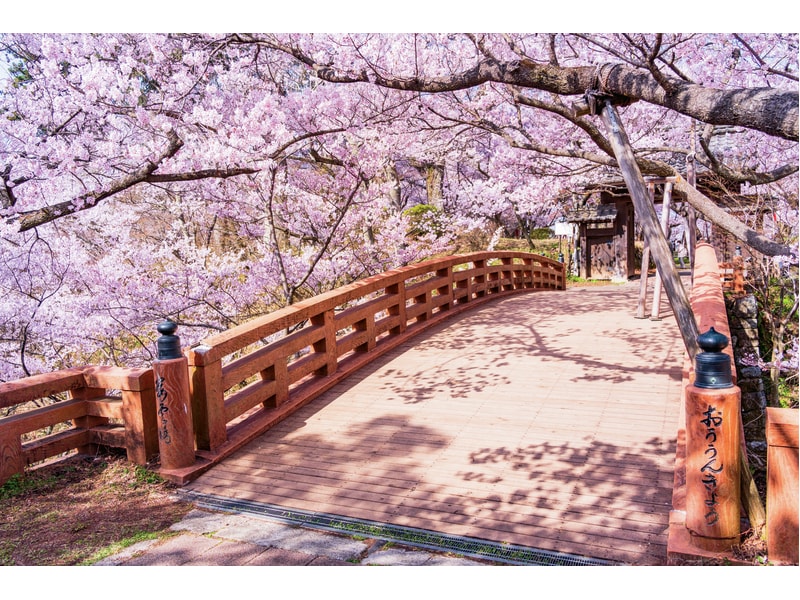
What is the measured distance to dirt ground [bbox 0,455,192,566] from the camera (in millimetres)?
3424

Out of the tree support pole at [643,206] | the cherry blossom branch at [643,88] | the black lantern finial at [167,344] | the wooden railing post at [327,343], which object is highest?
the cherry blossom branch at [643,88]

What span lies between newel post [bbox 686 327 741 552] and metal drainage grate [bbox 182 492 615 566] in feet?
1.72

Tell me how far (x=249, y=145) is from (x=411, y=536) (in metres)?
5.12

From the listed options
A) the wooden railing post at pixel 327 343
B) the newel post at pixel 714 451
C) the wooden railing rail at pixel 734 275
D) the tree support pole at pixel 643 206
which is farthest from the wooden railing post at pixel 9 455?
the wooden railing rail at pixel 734 275

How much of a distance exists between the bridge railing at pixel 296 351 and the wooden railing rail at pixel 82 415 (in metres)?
0.35

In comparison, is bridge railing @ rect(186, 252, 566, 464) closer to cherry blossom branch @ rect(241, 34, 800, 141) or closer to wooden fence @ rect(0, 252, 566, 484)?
wooden fence @ rect(0, 252, 566, 484)

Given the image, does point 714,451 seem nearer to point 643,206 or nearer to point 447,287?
point 643,206

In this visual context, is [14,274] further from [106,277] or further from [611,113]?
[611,113]

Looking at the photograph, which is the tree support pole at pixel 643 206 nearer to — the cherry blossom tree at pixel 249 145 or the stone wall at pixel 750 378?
the cherry blossom tree at pixel 249 145

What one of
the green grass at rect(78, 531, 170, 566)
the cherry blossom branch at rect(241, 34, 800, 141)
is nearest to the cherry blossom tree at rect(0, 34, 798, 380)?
the cherry blossom branch at rect(241, 34, 800, 141)

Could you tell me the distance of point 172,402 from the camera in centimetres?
425

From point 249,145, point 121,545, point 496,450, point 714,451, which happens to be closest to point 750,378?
point 496,450

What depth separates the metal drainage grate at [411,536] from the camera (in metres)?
3.17
